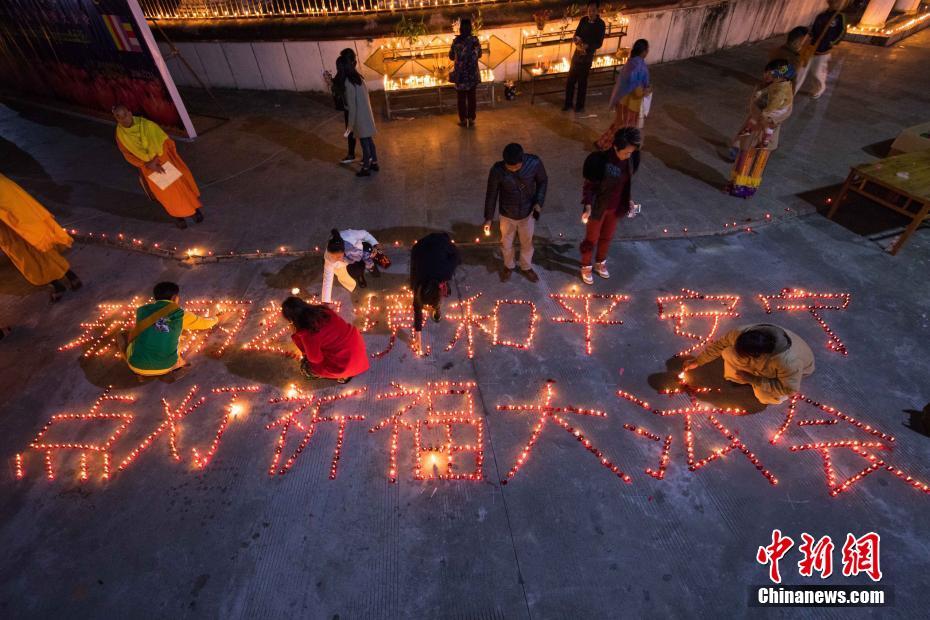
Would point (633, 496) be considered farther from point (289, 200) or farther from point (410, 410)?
point (289, 200)

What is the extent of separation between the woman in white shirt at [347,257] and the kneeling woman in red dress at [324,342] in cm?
75

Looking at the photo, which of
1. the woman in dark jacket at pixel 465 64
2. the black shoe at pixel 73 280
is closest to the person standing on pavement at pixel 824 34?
the woman in dark jacket at pixel 465 64

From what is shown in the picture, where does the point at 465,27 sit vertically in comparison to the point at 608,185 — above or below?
above

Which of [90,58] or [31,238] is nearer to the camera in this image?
[31,238]

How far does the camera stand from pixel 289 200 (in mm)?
6883

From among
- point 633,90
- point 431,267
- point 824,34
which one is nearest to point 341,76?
point 431,267

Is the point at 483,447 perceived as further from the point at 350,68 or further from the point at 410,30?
the point at 410,30

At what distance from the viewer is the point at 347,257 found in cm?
472

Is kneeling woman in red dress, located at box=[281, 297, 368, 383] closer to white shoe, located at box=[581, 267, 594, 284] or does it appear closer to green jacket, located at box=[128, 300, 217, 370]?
green jacket, located at box=[128, 300, 217, 370]

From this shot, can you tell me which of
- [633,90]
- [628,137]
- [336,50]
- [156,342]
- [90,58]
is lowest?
[156,342]

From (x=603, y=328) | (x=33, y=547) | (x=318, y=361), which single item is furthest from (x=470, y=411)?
(x=33, y=547)

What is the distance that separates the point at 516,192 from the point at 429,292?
1426 mm

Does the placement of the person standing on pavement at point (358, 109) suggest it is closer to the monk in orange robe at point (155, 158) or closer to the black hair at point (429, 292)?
the monk in orange robe at point (155, 158)

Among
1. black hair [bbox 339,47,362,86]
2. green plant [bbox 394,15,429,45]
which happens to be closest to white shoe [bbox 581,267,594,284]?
black hair [bbox 339,47,362,86]
